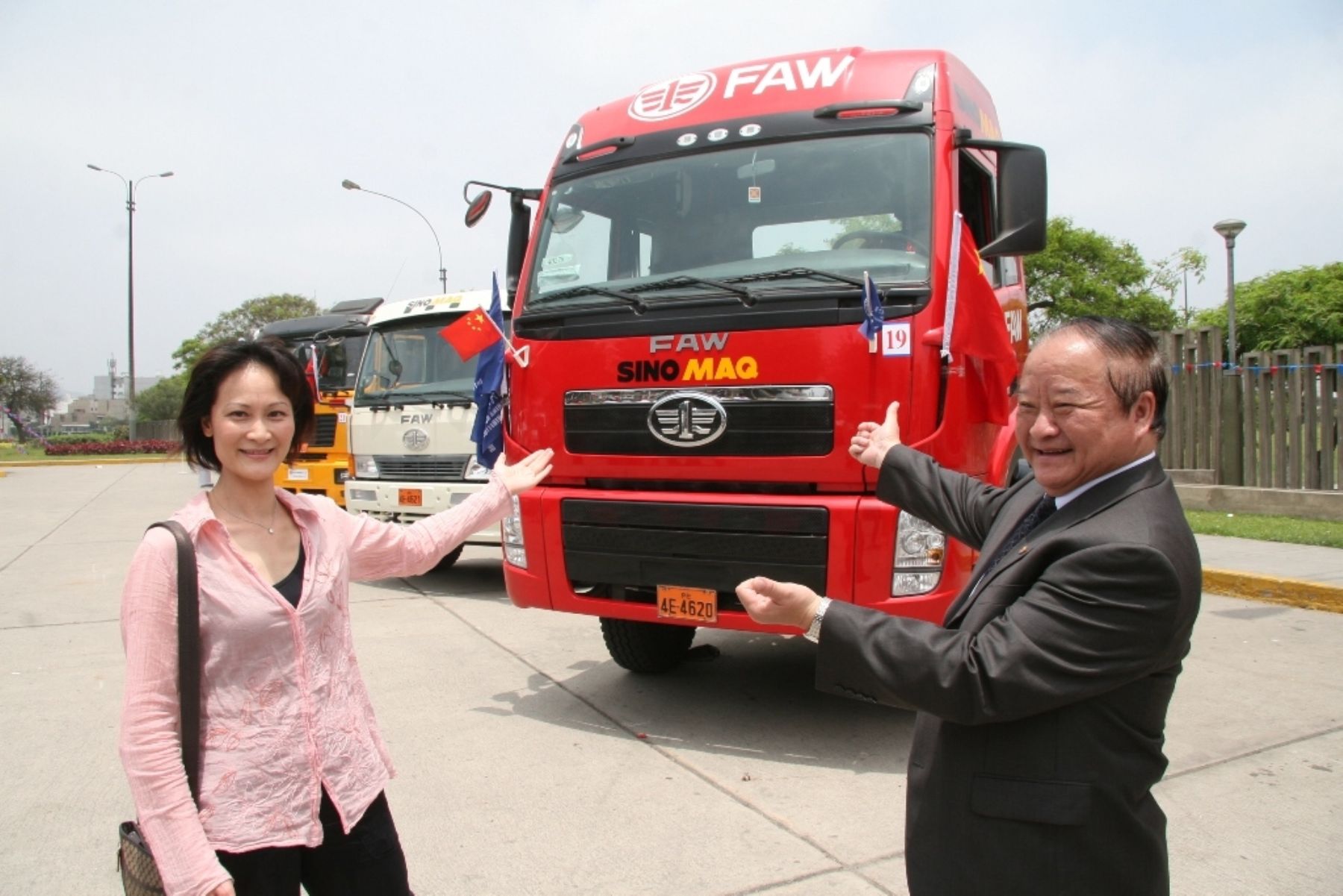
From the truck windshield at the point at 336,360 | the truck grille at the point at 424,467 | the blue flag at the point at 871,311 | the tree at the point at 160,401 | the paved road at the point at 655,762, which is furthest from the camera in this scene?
the tree at the point at 160,401

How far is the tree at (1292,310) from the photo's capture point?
114 ft

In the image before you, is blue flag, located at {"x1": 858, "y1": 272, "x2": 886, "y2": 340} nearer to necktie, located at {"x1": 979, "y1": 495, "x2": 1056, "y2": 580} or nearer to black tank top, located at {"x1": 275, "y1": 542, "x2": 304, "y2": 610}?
necktie, located at {"x1": 979, "y1": 495, "x2": 1056, "y2": 580}

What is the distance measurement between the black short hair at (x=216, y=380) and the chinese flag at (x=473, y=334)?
2399 millimetres

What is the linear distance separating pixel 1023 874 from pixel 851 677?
42 cm

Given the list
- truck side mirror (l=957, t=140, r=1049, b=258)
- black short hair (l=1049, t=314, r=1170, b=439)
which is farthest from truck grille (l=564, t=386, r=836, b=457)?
black short hair (l=1049, t=314, r=1170, b=439)

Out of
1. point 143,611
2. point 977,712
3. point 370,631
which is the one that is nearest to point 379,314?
point 370,631

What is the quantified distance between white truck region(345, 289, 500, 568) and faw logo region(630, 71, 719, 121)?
328 cm

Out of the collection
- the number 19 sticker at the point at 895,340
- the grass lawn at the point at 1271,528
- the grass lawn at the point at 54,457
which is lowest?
the grass lawn at the point at 1271,528

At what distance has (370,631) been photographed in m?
6.82

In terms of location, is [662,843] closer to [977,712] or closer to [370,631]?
[977,712]

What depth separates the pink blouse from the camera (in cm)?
186

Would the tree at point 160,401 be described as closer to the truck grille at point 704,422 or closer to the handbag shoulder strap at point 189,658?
the truck grille at point 704,422

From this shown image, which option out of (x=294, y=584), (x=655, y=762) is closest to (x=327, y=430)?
(x=655, y=762)

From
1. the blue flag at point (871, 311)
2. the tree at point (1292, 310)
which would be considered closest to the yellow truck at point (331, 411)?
the blue flag at point (871, 311)
